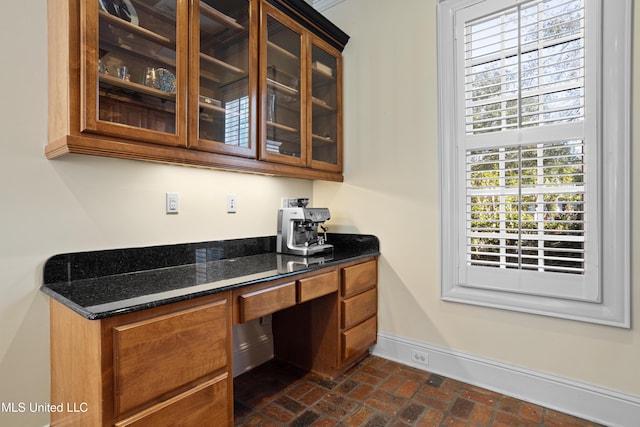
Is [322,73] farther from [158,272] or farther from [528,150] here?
[158,272]

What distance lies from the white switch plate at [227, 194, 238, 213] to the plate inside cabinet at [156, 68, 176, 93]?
809 mm

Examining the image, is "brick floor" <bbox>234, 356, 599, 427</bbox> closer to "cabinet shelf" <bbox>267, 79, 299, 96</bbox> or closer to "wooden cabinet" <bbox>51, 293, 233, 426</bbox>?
"wooden cabinet" <bbox>51, 293, 233, 426</bbox>

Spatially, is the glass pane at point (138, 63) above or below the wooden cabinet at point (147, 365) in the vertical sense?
above

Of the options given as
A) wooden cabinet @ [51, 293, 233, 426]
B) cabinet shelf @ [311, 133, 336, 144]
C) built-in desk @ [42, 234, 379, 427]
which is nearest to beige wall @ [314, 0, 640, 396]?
cabinet shelf @ [311, 133, 336, 144]

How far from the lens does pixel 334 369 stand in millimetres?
2123

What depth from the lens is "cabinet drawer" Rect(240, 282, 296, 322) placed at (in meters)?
1.48

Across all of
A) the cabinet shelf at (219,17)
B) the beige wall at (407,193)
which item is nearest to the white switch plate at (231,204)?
the beige wall at (407,193)

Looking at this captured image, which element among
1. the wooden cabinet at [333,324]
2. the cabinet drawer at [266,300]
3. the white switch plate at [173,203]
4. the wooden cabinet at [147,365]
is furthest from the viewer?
the wooden cabinet at [333,324]

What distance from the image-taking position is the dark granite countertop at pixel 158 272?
3.93ft

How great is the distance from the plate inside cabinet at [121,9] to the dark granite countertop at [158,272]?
1.09 metres

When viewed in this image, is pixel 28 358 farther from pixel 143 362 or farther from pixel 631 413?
pixel 631 413

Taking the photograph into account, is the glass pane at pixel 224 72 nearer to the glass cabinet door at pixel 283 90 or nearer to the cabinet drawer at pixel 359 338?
the glass cabinet door at pixel 283 90

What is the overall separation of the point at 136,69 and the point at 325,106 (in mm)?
1384

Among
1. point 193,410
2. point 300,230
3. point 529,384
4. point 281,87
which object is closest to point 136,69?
point 281,87
